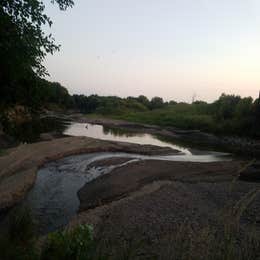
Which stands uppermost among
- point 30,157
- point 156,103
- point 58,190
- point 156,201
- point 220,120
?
point 156,103

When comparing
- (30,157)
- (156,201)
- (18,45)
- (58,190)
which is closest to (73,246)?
(18,45)

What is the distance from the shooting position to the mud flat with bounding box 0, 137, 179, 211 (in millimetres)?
15861

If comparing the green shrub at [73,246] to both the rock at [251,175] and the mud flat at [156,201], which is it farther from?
the rock at [251,175]

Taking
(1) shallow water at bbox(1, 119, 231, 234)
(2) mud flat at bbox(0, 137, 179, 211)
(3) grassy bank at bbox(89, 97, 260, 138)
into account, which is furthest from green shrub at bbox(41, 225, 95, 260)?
(3) grassy bank at bbox(89, 97, 260, 138)

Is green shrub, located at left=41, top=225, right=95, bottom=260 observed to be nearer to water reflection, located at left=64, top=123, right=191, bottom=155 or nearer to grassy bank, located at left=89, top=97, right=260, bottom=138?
water reflection, located at left=64, top=123, right=191, bottom=155

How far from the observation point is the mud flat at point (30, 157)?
15.9 m

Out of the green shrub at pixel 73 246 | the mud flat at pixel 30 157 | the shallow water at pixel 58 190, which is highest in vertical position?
the green shrub at pixel 73 246

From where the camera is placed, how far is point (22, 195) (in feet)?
52.3

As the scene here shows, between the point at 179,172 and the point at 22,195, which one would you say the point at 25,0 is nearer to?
the point at 22,195

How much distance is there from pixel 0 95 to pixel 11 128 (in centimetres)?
78

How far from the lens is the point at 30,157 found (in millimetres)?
25406

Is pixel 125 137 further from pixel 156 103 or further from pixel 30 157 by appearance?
pixel 156 103

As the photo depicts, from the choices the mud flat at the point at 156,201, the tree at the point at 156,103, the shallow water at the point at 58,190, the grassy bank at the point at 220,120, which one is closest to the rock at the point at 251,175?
the mud flat at the point at 156,201

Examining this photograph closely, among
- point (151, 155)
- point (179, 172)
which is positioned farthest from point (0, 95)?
point (151, 155)
